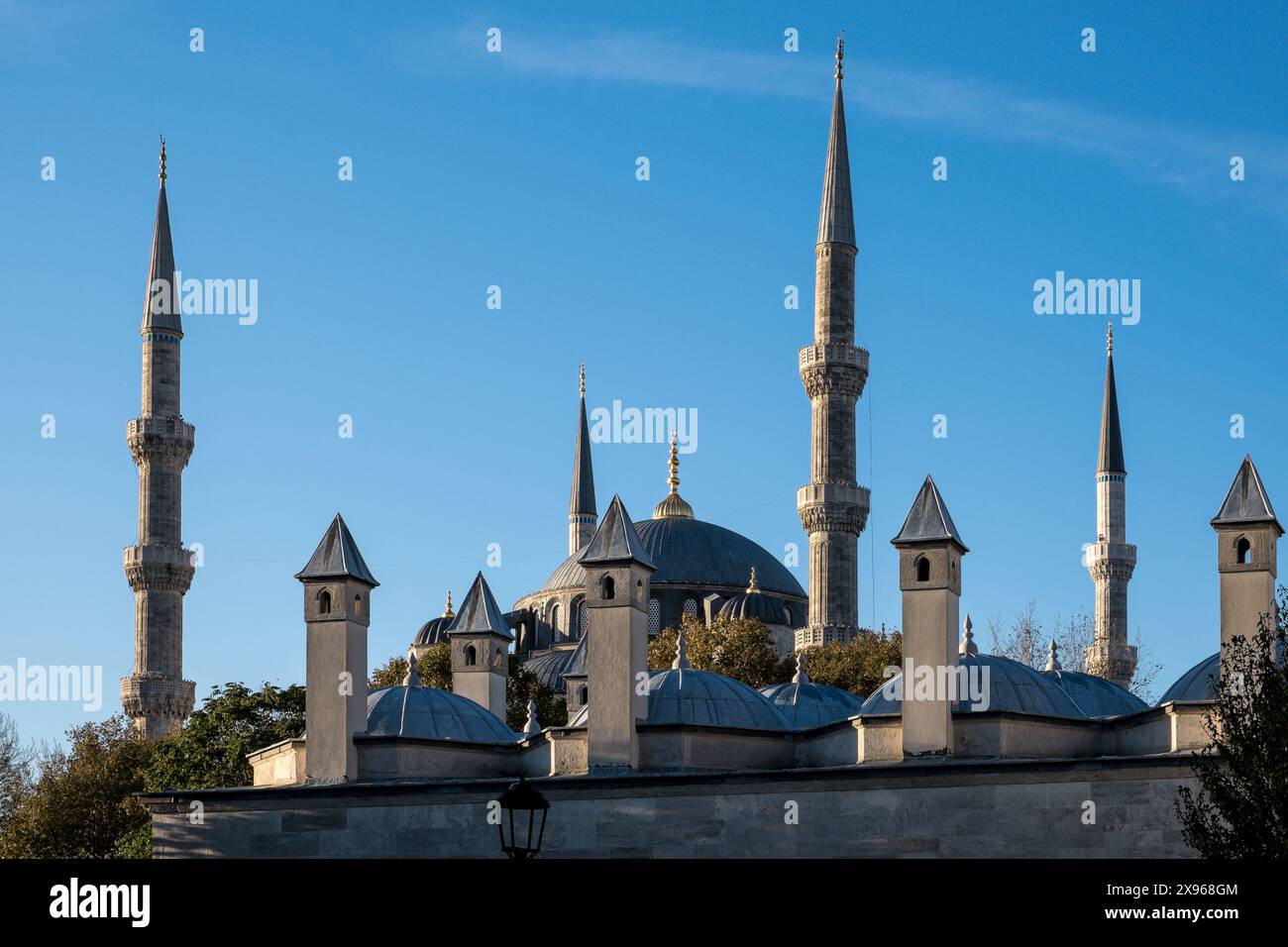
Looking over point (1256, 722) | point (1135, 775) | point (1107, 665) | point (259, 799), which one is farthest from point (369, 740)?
point (1107, 665)

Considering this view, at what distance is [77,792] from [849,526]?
66.4 feet

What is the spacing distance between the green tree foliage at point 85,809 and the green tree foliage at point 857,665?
49.4 ft

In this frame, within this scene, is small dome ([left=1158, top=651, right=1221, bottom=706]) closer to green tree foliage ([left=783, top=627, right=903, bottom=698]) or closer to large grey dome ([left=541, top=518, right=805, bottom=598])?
green tree foliage ([left=783, top=627, right=903, bottom=698])

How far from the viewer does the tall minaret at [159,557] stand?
55.3 meters

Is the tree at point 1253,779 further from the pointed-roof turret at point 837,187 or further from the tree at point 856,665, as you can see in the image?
the pointed-roof turret at point 837,187

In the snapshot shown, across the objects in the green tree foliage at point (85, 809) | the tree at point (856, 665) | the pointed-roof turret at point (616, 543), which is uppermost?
the pointed-roof turret at point (616, 543)

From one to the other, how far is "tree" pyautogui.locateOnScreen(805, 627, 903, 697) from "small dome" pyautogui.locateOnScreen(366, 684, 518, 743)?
52.8 ft

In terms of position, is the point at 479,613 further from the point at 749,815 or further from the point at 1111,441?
the point at 1111,441

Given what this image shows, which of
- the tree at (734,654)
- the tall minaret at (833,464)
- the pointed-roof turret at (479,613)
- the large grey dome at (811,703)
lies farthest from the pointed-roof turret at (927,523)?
the tall minaret at (833,464)

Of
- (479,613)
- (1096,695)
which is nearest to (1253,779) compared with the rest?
(1096,695)

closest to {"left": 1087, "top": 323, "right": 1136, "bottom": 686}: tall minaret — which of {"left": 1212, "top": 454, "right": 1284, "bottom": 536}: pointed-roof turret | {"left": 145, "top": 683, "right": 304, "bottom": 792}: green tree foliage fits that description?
{"left": 145, "top": 683, "right": 304, "bottom": 792}: green tree foliage

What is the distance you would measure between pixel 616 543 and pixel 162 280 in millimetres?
34758
